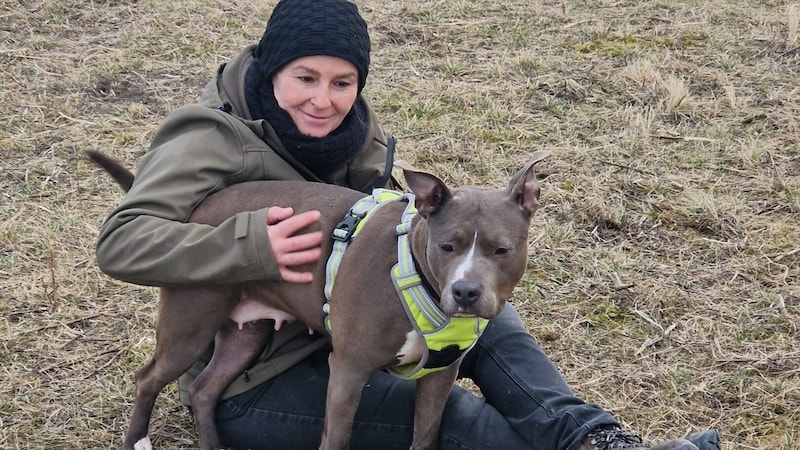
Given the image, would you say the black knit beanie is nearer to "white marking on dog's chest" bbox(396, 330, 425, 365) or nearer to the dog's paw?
"white marking on dog's chest" bbox(396, 330, 425, 365)

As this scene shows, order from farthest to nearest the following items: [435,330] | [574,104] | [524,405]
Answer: [574,104], [524,405], [435,330]

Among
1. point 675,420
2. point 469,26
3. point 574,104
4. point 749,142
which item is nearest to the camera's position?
point 675,420

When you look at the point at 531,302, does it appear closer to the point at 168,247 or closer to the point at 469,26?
the point at 168,247

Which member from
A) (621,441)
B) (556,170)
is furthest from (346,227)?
(556,170)

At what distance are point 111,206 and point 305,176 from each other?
2151mm

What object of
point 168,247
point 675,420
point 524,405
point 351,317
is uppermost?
point 168,247

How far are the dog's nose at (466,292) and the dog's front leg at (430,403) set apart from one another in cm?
59

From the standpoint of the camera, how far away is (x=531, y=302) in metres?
4.77

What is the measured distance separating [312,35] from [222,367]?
1.28 meters

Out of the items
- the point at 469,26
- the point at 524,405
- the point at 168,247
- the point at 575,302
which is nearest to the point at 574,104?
the point at 469,26

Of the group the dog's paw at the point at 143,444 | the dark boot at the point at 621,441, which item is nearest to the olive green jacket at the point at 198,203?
the dog's paw at the point at 143,444

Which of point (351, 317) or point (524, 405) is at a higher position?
point (351, 317)

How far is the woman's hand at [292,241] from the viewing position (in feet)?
10.7

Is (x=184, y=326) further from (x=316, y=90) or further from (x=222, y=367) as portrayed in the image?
(x=316, y=90)
